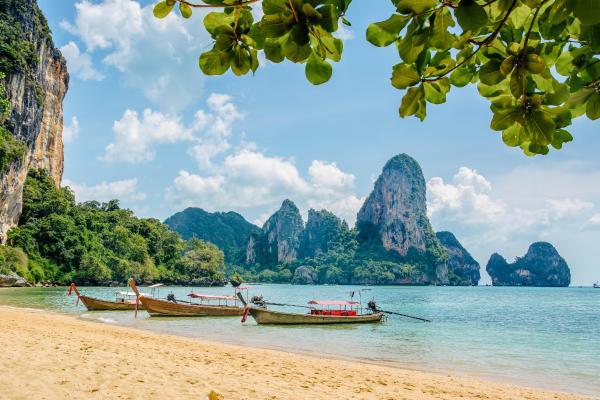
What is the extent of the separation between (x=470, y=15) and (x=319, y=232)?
162439 mm

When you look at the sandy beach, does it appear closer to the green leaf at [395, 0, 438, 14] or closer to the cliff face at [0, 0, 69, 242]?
the green leaf at [395, 0, 438, 14]

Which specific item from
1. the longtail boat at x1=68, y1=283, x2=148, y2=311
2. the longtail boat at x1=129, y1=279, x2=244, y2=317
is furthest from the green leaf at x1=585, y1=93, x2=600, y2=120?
the longtail boat at x1=68, y1=283, x2=148, y2=311

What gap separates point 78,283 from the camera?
57.3 m

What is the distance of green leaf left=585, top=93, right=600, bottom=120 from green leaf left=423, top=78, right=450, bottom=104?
0.37 m

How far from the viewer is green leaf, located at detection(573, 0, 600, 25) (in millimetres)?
772

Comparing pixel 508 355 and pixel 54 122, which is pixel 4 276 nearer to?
pixel 54 122

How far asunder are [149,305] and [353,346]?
1264 cm

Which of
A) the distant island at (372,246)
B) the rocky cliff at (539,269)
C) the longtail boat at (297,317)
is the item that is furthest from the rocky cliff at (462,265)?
the longtail boat at (297,317)

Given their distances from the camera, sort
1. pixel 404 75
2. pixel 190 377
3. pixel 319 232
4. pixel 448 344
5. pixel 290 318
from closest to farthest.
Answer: pixel 404 75, pixel 190 377, pixel 448 344, pixel 290 318, pixel 319 232

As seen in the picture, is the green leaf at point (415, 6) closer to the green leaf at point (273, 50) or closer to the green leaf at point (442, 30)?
the green leaf at point (442, 30)

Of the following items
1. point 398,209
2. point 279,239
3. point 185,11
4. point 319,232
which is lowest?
point 185,11

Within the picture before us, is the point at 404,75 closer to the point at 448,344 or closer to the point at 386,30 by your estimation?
the point at 386,30

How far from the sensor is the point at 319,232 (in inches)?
6407

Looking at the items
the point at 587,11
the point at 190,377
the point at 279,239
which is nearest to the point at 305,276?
the point at 279,239
